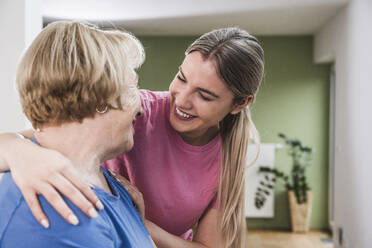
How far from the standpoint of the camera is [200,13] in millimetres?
4832

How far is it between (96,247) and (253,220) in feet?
18.7

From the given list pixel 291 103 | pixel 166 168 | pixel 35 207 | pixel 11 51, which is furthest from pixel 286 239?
pixel 35 207

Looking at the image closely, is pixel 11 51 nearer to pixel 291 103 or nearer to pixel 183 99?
pixel 183 99

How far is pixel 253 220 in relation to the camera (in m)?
6.29

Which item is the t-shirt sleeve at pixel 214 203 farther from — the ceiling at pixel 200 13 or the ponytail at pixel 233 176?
the ceiling at pixel 200 13

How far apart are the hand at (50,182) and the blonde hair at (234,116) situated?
63 cm

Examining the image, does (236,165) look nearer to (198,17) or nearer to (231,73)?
(231,73)

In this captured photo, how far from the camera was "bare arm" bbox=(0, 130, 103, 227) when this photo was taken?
0.81 metres

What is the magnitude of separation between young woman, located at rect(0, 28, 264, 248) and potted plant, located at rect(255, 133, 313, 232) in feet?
14.7

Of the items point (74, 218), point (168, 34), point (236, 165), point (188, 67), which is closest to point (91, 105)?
point (74, 218)

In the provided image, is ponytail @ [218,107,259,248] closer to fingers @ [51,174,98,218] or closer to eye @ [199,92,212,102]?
eye @ [199,92,212,102]

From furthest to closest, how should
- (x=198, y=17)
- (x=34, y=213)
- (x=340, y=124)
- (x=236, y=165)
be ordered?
(x=198, y=17), (x=340, y=124), (x=236, y=165), (x=34, y=213)

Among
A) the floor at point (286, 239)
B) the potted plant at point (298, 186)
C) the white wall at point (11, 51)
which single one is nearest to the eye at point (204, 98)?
the white wall at point (11, 51)

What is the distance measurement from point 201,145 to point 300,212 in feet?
15.5
